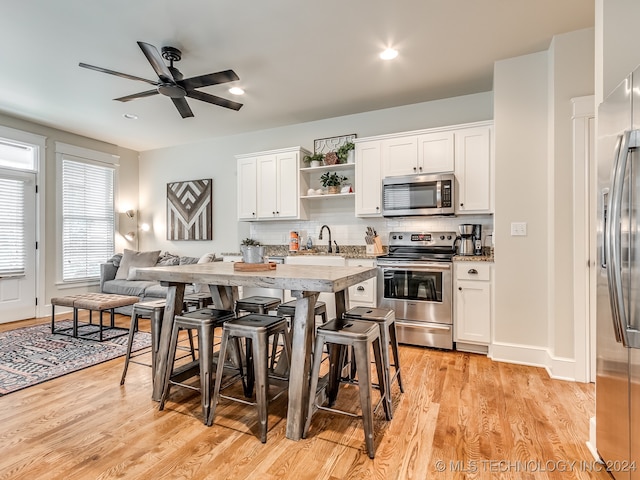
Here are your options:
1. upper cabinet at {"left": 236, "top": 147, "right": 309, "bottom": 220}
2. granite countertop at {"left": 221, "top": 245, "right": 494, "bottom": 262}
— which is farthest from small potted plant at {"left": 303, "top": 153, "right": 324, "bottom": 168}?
granite countertop at {"left": 221, "top": 245, "right": 494, "bottom": 262}

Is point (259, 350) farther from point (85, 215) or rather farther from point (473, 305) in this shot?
point (85, 215)

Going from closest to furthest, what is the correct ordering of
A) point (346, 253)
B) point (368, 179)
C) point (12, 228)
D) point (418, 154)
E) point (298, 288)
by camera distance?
1. point (298, 288)
2. point (418, 154)
3. point (368, 179)
4. point (346, 253)
5. point (12, 228)

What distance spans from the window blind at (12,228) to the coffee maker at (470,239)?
18.6ft

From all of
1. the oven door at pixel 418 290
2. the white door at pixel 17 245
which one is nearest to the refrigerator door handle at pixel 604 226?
the oven door at pixel 418 290

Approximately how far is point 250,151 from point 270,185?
94cm

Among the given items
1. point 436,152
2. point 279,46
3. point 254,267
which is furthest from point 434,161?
point 254,267

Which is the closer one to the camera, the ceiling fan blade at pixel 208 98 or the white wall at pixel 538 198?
the white wall at pixel 538 198

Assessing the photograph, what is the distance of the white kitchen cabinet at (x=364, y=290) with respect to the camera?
3.81 metres

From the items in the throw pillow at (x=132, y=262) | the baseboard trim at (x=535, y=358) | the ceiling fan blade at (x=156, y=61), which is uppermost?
the ceiling fan blade at (x=156, y=61)

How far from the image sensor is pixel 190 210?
5.86 m

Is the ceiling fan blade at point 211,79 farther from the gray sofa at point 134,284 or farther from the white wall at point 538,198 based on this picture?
the gray sofa at point 134,284

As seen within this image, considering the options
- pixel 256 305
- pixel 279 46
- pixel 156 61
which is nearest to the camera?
pixel 156 61

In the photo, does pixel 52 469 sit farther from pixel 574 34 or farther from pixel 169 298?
pixel 574 34

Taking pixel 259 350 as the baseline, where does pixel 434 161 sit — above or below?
above
